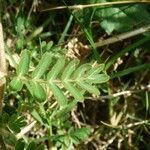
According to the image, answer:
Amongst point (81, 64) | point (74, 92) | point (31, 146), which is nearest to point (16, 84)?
point (74, 92)

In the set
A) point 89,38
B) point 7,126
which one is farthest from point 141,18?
point 7,126

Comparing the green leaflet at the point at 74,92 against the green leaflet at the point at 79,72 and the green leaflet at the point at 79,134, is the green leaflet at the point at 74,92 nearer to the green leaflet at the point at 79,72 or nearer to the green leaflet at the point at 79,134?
the green leaflet at the point at 79,72

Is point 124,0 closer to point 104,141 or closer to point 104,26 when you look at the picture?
point 104,26

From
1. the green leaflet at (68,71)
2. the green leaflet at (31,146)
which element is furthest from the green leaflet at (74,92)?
the green leaflet at (31,146)

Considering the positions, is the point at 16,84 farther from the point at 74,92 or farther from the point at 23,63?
the point at 74,92

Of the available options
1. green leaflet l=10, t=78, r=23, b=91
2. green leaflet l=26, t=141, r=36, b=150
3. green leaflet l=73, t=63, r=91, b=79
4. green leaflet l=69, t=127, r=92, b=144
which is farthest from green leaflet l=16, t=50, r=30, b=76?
green leaflet l=69, t=127, r=92, b=144
